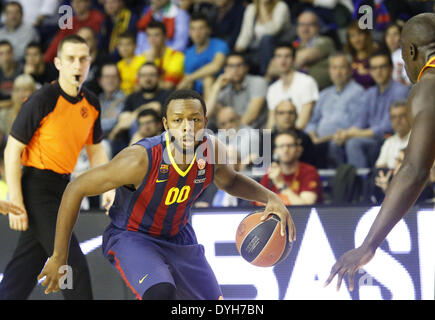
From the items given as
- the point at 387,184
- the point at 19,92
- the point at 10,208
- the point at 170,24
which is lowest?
the point at 387,184

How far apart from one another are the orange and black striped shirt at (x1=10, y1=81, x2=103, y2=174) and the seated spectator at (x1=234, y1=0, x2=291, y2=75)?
3954 millimetres

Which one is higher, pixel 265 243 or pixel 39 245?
pixel 265 243

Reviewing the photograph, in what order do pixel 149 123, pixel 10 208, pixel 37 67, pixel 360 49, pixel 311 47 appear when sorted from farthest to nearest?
pixel 37 67 → pixel 311 47 → pixel 360 49 → pixel 149 123 → pixel 10 208

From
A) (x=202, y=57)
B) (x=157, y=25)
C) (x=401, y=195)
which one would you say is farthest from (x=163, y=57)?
(x=401, y=195)

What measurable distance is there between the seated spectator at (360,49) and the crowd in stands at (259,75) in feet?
0.04

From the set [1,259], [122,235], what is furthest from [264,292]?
[1,259]

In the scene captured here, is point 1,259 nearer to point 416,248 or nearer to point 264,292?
Result: point 264,292

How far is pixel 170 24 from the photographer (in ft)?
30.2

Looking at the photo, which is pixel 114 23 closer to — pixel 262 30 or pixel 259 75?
pixel 262 30

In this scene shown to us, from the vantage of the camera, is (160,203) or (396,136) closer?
(160,203)

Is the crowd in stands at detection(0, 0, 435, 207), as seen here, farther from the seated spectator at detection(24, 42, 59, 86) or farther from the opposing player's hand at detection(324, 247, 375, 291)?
the opposing player's hand at detection(324, 247, 375, 291)

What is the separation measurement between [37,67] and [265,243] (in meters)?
5.84

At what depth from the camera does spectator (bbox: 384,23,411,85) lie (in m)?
7.56

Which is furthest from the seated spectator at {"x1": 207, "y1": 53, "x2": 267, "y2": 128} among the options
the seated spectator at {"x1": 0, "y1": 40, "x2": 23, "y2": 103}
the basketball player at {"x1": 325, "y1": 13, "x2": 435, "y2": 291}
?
the basketball player at {"x1": 325, "y1": 13, "x2": 435, "y2": 291}
